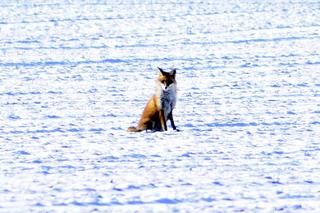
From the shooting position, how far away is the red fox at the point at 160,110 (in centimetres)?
927

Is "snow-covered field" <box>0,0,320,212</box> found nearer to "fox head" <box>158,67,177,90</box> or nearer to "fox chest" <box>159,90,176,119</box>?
"fox chest" <box>159,90,176,119</box>

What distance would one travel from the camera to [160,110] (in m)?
9.30

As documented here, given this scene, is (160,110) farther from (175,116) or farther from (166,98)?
(175,116)

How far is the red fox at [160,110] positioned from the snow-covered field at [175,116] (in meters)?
0.17

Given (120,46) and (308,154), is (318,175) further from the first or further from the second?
(120,46)

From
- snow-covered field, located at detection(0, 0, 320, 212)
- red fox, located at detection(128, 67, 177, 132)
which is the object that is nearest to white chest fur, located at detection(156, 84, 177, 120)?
red fox, located at detection(128, 67, 177, 132)

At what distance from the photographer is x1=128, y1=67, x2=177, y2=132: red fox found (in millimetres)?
9266

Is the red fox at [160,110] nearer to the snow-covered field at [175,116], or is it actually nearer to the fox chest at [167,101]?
the fox chest at [167,101]

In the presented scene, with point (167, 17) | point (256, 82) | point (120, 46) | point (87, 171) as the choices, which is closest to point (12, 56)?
point (120, 46)

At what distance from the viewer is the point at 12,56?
53.8ft

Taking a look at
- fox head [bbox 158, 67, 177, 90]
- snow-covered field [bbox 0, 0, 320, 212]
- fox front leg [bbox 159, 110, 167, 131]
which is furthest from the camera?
fox head [bbox 158, 67, 177, 90]

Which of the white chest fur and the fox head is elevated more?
the fox head

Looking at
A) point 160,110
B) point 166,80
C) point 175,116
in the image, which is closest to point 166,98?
point 160,110

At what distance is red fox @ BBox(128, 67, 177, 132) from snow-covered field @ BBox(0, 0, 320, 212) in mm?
172
